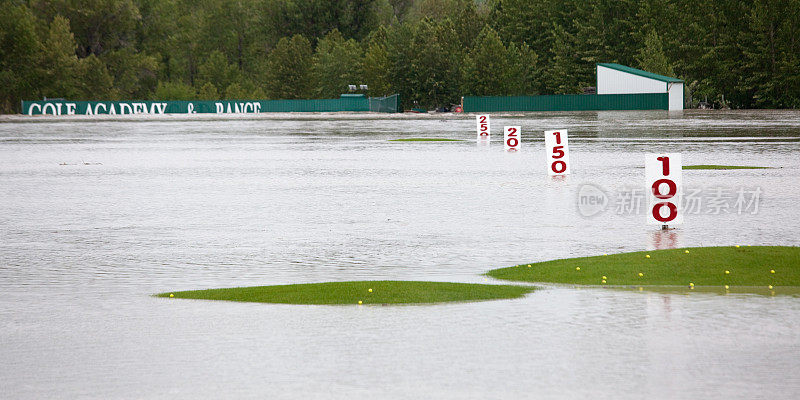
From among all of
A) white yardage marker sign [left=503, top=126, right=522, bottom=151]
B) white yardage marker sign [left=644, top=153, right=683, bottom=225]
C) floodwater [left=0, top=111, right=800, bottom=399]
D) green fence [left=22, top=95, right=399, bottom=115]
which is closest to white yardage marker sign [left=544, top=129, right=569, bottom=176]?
floodwater [left=0, top=111, right=800, bottom=399]

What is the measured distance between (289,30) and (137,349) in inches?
6229

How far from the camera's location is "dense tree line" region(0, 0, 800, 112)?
353ft

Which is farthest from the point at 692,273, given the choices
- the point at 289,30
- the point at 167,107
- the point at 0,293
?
the point at 289,30

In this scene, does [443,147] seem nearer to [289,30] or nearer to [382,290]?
[382,290]

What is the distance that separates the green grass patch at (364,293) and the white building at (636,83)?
88.3 m

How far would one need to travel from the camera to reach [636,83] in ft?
322

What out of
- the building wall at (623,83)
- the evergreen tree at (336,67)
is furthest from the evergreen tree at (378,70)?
the building wall at (623,83)

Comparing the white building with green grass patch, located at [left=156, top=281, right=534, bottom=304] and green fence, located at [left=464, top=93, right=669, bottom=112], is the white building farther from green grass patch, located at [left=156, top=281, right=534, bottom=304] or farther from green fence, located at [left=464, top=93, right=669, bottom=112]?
green grass patch, located at [left=156, top=281, right=534, bottom=304]

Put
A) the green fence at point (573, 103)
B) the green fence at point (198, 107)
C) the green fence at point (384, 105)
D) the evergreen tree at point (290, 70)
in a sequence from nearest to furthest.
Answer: the green fence at point (573, 103)
the green fence at point (198, 107)
the green fence at point (384, 105)
the evergreen tree at point (290, 70)

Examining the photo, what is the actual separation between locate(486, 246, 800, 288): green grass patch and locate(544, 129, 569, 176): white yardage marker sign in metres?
11.6

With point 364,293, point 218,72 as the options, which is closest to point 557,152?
point 364,293

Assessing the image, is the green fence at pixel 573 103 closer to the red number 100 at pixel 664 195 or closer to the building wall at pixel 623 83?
the building wall at pixel 623 83

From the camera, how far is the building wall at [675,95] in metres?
96.1

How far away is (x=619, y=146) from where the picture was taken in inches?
1467
